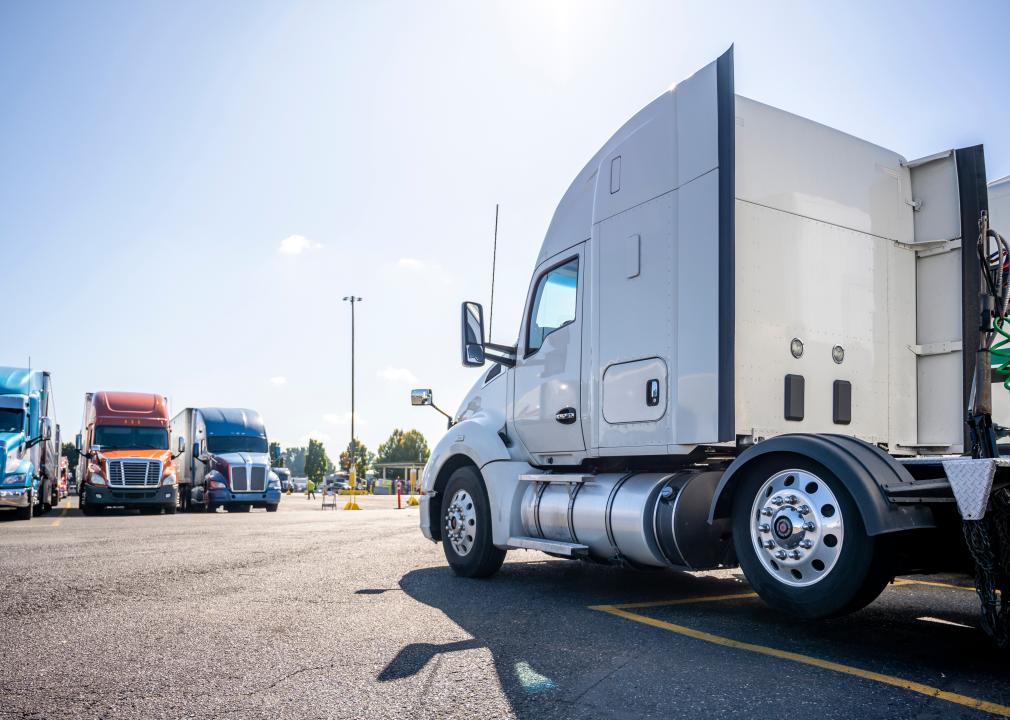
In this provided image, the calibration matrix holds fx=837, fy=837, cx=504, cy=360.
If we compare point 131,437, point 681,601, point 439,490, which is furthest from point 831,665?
point 131,437

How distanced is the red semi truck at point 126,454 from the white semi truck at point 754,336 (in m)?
16.7

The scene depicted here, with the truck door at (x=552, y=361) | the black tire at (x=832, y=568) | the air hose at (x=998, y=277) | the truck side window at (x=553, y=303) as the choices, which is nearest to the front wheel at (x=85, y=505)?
the truck door at (x=552, y=361)

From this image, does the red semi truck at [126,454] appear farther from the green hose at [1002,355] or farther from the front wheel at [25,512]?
the green hose at [1002,355]

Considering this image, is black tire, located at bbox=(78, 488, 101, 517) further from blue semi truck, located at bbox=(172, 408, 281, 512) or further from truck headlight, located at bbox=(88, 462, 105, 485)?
blue semi truck, located at bbox=(172, 408, 281, 512)

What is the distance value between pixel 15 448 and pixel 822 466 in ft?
55.4

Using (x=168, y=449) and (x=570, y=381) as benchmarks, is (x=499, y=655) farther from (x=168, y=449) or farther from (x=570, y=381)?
(x=168, y=449)

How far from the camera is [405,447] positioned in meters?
127

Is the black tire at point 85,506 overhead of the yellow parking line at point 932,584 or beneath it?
beneath

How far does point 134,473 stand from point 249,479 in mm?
3146

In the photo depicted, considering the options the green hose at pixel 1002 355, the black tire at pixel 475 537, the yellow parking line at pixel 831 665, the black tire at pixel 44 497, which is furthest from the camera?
the black tire at pixel 44 497

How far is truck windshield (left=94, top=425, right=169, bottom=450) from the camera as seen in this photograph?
838 inches

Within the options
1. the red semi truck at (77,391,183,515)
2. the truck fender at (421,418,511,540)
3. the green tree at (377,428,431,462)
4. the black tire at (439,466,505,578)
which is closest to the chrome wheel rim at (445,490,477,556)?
the black tire at (439,466,505,578)

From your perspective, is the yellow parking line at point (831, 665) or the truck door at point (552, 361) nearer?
the yellow parking line at point (831, 665)

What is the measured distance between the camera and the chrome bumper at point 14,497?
1614cm
